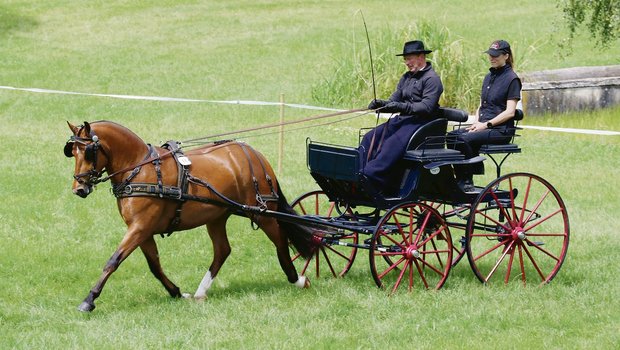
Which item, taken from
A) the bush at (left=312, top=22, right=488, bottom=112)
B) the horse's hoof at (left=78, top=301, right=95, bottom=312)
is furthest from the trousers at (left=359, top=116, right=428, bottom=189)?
the bush at (left=312, top=22, right=488, bottom=112)

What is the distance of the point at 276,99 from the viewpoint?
2009 cm

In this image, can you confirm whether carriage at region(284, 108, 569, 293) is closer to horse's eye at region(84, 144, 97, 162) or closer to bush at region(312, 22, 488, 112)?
horse's eye at region(84, 144, 97, 162)

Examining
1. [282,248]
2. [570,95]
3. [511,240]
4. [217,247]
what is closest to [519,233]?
[511,240]

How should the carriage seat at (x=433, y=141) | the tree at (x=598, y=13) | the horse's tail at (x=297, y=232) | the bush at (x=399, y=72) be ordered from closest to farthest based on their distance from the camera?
the carriage seat at (x=433, y=141) < the horse's tail at (x=297, y=232) < the tree at (x=598, y=13) < the bush at (x=399, y=72)

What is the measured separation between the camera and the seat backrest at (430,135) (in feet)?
27.6

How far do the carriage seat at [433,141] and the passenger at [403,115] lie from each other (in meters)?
0.06

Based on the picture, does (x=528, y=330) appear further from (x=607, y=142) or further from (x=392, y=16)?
(x=392, y=16)

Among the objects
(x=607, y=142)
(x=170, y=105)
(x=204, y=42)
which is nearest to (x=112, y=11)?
(x=204, y=42)

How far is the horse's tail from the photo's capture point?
888 centimetres

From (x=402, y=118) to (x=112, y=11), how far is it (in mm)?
22023

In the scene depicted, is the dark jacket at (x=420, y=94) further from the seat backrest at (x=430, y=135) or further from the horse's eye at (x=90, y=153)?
the horse's eye at (x=90, y=153)

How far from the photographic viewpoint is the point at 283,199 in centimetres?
887

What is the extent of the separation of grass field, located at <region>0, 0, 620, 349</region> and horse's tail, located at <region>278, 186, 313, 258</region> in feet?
1.16

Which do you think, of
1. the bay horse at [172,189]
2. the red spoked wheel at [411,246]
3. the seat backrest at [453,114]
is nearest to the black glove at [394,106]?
the seat backrest at [453,114]
